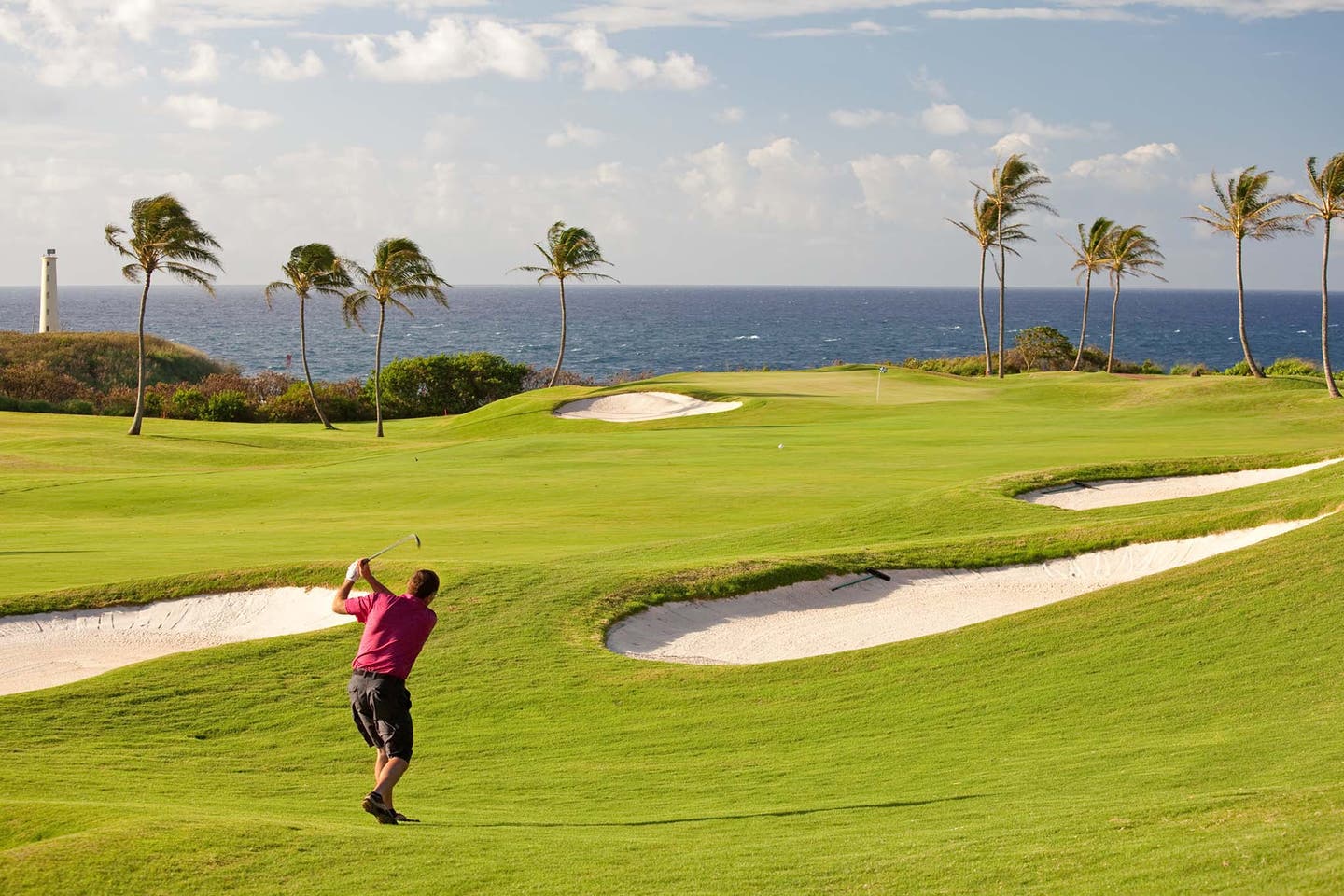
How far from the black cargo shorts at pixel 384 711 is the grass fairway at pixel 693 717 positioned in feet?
2.04

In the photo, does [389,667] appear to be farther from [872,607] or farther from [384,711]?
[872,607]

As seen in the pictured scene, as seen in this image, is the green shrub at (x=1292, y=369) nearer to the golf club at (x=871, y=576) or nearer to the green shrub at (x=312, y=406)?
the green shrub at (x=312, y=406)

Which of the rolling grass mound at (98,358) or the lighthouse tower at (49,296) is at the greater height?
the lighthouse tower at (49,296)

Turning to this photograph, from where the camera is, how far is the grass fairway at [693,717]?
664 centimetres

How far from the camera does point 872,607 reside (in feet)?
51.2

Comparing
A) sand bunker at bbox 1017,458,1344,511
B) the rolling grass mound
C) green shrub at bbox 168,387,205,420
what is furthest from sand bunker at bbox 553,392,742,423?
the rolling grass mound

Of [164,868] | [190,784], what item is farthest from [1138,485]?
[164,868]

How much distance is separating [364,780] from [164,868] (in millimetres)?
3239

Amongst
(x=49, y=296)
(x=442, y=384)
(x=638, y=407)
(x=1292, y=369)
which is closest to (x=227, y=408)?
(x=442, y=384)

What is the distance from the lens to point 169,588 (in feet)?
50.9

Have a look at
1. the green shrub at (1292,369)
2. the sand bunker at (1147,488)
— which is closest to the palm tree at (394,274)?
the sand bunker at (1147,488)

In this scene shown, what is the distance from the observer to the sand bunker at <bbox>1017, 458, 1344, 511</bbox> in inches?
848

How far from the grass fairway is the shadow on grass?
0.04 m

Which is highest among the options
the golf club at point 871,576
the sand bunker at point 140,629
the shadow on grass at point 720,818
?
the golf club at point 871,576
